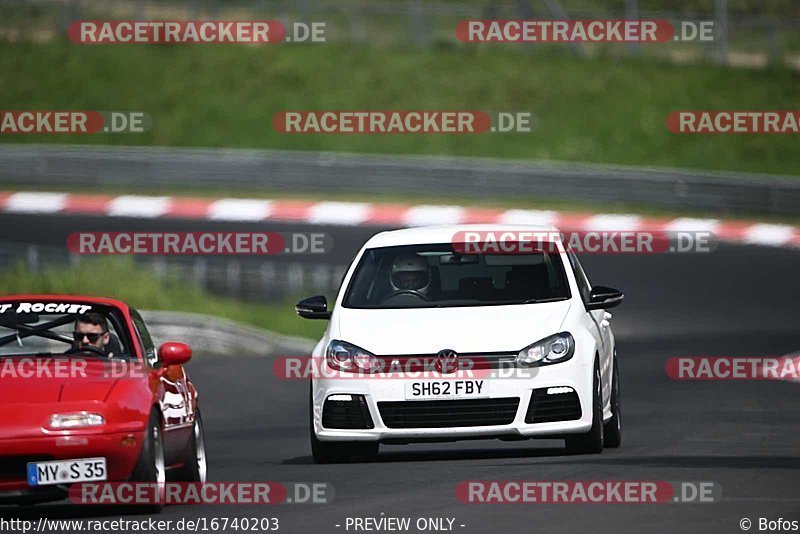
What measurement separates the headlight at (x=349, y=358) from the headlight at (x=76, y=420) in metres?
2.72

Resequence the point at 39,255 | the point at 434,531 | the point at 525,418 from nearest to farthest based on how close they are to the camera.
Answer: the point at 434,531 → the point at 525,418 → the point at 39,255

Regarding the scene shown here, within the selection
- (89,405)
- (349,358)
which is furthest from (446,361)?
(89,405)

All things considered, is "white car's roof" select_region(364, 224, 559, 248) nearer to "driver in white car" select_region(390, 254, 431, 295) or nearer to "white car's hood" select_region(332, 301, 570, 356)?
"driver in white car" select_region(390, 254, 431, 295)

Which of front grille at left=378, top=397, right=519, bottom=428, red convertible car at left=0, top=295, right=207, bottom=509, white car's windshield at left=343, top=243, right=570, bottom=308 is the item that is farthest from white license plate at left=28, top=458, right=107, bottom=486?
white car's windshield at left=343, top=243, right=570, bottom=308

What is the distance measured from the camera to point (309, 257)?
3023 centimetres

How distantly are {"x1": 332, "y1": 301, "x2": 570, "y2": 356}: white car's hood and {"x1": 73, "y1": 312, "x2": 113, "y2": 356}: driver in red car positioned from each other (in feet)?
6.08

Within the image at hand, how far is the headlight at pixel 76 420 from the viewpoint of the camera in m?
9.77

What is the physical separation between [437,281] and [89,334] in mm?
2859

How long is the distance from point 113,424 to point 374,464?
9.82ft

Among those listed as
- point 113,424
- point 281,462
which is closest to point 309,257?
point 281,462

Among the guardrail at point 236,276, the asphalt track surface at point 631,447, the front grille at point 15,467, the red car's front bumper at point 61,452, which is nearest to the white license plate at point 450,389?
the asphalt track surface at point 631,447

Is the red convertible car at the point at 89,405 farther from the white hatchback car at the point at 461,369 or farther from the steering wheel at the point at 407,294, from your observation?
the steering wheel at the point at 407,294

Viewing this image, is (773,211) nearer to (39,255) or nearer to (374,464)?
(39,255)

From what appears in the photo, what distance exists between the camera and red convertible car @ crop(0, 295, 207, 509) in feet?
31.8
